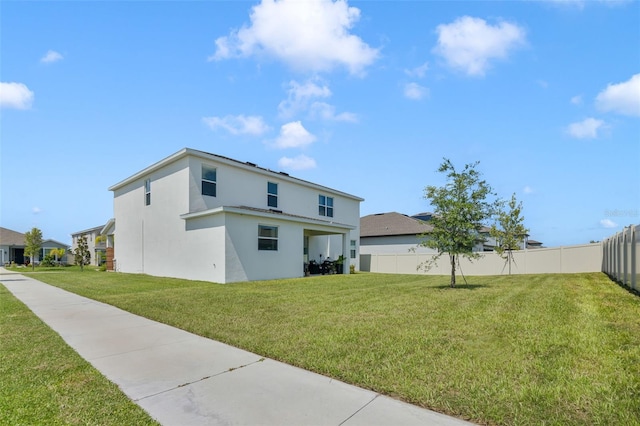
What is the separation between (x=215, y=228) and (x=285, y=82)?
729 centimetres

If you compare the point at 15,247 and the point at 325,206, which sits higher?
the point at 325,206

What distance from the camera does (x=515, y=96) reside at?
1222 centimetres

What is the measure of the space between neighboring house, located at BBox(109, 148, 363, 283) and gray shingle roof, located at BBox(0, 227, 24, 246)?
28.8 m

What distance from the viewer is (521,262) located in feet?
75.3

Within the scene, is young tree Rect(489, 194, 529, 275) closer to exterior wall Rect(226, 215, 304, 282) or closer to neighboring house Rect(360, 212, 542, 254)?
neighboring house Rect(360, 212, 542, 254)

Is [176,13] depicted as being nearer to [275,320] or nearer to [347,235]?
[275,320]

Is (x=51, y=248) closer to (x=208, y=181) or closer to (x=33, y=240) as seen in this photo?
(x=33, y=240)

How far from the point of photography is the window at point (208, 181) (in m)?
17.6

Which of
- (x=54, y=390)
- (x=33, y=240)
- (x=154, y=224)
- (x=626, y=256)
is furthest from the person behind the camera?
(x=33, y=240)

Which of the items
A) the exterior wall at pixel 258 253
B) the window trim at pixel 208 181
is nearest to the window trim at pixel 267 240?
the exterior wall at pixel 258 253

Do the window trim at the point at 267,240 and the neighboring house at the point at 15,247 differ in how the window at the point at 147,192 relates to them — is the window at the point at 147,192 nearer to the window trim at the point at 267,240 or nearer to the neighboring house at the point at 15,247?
the window trim at the point at 267,240

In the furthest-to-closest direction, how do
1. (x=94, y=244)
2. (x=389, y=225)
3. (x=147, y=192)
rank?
(x=94, y=244) < (x=389, y=225) < (x=147, y=192)

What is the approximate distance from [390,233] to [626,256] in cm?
2171

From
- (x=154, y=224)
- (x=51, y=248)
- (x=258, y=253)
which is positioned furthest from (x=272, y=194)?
(x=51, y=248)
